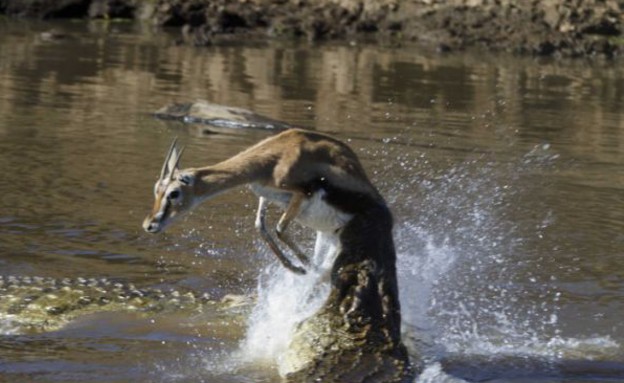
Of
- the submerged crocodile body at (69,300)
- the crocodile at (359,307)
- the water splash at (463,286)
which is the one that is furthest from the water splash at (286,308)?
the submerged crocodile body at (69,300)

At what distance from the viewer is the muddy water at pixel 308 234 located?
8539mm

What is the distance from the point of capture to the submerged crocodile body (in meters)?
8.90

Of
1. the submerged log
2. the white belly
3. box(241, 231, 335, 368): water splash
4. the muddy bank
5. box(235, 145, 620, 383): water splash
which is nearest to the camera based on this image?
the white belly

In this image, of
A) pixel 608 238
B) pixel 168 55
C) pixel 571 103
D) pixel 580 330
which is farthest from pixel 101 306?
pixel 168 55

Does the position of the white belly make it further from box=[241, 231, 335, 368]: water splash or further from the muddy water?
the muddy water

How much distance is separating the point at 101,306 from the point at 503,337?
2.61 metres

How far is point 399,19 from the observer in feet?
98.9

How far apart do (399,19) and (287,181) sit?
22.8m

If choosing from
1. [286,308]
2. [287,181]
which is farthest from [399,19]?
[287,181]

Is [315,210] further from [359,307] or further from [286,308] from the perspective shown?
[286,308]

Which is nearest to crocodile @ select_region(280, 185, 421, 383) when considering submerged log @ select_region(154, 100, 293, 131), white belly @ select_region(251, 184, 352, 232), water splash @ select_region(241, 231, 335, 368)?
white belly @ select_region(251, 184, 352, 232)

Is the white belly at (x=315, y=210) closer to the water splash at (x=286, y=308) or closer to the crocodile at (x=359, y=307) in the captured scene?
the crocodile at (x=359, y=307)

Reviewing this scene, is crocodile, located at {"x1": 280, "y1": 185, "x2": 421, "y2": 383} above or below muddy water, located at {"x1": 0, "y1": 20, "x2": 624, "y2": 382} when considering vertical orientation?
above

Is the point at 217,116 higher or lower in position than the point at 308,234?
higher
